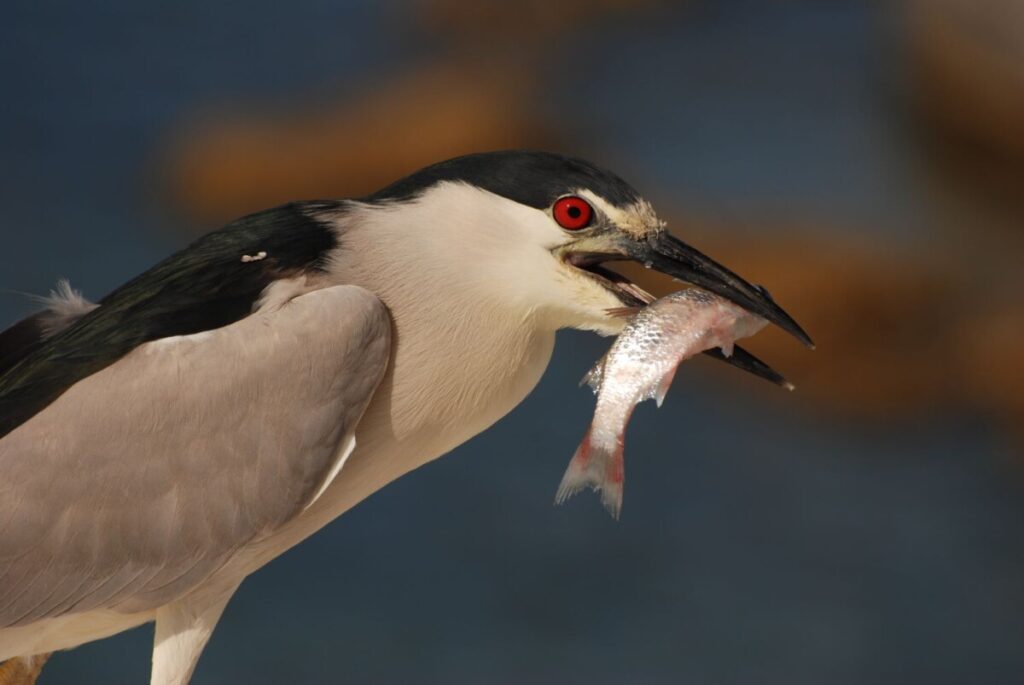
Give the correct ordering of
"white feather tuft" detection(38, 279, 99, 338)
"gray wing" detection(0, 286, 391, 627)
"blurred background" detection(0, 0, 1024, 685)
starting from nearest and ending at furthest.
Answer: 1. "gray wing" detection(0, 286, 391, 627)
2. "white feather tuft" detection(38, 279, 99, 338)
3. "blurred background" detection(0, 0, 1024, 685)

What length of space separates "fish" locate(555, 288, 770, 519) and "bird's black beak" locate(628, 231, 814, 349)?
2 cm

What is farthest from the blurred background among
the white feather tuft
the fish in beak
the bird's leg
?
the fish in beak

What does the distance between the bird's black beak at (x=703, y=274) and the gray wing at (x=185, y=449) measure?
1.03ft

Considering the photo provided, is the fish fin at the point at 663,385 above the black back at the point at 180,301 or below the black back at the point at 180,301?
below

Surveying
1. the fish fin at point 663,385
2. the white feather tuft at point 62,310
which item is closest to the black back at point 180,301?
the white feather tuft at point 62,310

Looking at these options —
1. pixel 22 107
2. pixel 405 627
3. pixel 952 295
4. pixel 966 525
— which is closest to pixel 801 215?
pixel 952 295

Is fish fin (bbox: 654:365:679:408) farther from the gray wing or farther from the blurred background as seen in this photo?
the blurred background

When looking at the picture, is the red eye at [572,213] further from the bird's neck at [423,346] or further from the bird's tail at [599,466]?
the bird's tail at [599,466]

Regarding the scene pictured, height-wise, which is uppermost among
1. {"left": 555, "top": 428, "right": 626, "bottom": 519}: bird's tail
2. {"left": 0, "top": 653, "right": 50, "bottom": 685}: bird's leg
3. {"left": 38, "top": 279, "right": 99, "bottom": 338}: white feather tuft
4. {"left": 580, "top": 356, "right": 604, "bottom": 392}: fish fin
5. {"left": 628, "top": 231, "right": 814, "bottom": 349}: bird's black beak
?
Result: {"left": 628, "top": 231, "right": 814, "bottom": 349}: bird's black beak

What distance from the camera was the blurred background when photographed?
4.38 m

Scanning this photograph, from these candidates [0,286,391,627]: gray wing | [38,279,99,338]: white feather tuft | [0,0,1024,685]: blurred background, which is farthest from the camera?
[0,0,1024,685]: blurred background

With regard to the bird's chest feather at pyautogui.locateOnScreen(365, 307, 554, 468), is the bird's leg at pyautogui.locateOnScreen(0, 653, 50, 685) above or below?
below

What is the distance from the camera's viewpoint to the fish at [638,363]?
1.79 meters

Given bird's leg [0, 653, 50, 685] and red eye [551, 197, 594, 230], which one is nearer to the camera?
red eye [551, 197, 594, 230]
